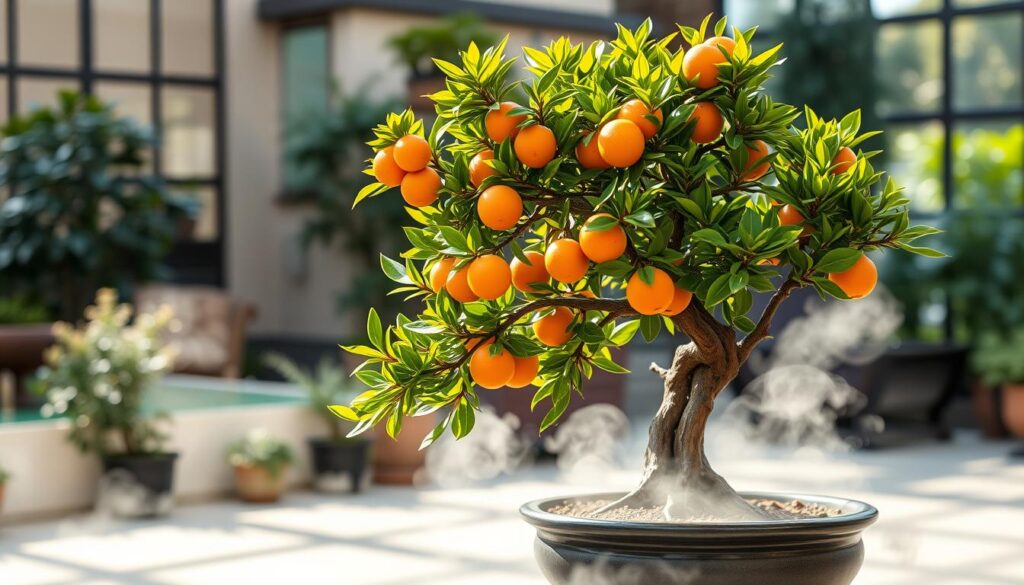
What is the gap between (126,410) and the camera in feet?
21.5

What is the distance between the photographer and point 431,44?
426 inches

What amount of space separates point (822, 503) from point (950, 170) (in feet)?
27.5

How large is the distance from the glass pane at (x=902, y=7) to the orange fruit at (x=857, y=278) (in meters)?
8.66

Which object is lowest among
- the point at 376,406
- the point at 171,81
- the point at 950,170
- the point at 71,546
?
the point at 71,546

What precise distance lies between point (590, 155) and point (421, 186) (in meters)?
0.22

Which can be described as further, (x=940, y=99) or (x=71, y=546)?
(x=940, y=99)

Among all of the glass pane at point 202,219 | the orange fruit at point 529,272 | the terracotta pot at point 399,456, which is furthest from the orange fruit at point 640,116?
the glass pane at point 202,219

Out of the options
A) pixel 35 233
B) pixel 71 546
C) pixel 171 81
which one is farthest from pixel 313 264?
pixel 71 546

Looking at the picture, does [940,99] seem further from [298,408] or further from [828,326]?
[298,408]

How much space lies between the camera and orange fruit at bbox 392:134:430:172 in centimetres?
A: 188

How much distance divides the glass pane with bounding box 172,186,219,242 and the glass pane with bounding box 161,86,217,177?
0.13 meters

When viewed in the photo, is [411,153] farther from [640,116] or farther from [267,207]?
[267,207]

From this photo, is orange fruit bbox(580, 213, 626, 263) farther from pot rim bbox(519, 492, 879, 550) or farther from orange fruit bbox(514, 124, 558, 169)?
pot rim bbox(519, 492, 879, 550)

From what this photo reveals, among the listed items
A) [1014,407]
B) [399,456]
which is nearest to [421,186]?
[399,456]
